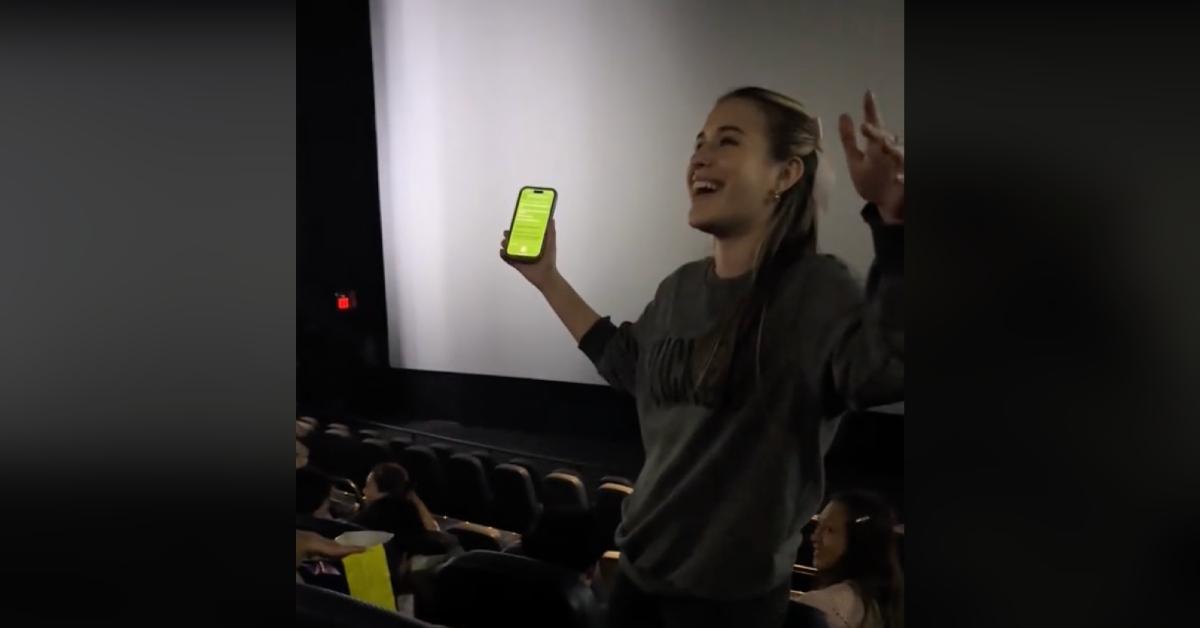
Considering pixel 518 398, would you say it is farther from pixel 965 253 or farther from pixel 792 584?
pixel 965 253

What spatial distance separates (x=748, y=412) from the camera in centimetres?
132

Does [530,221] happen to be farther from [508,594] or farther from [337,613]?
[337,613]

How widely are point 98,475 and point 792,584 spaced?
1.78 metres

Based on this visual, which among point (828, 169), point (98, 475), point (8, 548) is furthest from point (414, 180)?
point (8, 548)

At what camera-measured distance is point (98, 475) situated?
236 cm

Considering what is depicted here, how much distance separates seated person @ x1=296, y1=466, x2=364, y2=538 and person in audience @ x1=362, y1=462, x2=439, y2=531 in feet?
0.28

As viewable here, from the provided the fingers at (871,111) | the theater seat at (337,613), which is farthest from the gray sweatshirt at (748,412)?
the theater seat at (337,613)

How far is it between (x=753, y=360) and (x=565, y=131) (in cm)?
46

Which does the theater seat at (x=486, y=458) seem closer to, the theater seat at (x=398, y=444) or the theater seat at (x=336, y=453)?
the theater seat at (x=398, y=444)

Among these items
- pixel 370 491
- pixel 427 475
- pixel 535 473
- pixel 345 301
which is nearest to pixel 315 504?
pixel 370 491

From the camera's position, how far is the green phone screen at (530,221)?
5.02ft

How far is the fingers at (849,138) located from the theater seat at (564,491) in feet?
2.02

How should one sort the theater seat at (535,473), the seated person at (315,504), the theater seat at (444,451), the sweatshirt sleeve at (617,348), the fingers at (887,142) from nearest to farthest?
1. the fingers at (887,142)
2. the sweatshirt sleeve at (617,348)
3. the theater seat at (535,473)
4. the theater seat at (444,451)
5. the seated person at (315,504)

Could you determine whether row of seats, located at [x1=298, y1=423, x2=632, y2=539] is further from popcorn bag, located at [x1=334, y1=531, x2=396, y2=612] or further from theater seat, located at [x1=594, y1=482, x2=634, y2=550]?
popcorn bag, located at [x1=334, y1=531, x2=396, y2=612]
